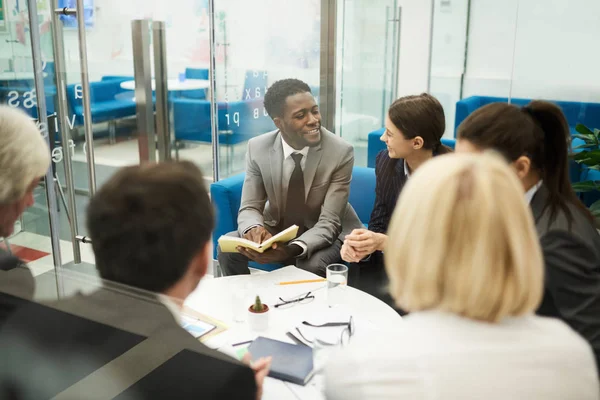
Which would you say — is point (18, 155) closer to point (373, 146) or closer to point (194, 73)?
point (373, 146)

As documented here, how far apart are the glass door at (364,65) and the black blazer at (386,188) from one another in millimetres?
1399

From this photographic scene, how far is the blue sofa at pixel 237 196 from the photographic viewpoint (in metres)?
2.96

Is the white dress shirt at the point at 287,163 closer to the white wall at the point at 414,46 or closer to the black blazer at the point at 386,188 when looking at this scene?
the black blazer at the point at 386,188

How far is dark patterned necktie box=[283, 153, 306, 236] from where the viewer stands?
2.84 meters

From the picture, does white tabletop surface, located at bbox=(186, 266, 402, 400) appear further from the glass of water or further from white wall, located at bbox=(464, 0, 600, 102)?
→ white wall, located at bbox=(464, 0, 600, 102)

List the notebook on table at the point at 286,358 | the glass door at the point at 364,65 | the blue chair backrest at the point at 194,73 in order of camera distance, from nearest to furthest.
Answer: the notebook on table at the point at 286,358
the glass door at the point at 364,65
the blue chair backrest at the point at 194,73

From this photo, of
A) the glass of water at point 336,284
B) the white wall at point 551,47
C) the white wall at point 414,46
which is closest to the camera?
the glass of water at point 336,284

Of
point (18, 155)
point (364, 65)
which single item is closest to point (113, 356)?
point (18, 155)

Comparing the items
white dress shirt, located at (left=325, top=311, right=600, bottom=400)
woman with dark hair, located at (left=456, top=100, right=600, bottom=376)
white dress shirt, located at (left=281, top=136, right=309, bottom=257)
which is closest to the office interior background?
white dress shirt, located at (left=281, top=136, right=309, bottom=257)

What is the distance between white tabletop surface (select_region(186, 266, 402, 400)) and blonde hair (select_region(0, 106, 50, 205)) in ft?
1.84

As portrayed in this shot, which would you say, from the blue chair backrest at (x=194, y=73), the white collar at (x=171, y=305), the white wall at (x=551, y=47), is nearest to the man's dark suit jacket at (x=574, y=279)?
the white collar at (x=171, y=305)

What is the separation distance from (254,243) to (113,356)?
1023 mm

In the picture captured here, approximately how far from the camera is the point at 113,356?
49.2 inches

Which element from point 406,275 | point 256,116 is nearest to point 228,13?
point 256,116
